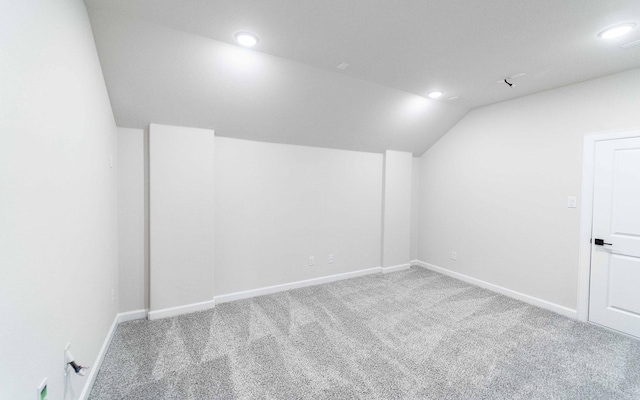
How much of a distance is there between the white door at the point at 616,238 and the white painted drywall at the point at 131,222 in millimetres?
4763

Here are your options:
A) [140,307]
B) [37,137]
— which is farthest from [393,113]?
[140,307]

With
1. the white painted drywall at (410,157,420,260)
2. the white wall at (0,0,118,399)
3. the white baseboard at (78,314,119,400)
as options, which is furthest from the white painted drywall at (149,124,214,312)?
the white painted drywall at (410,157,420,260)

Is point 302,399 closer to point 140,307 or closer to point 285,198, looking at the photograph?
point 140,307

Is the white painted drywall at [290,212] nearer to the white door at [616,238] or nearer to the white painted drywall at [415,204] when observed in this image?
the white painted drywall at [415,204]

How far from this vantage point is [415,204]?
15.6 feet

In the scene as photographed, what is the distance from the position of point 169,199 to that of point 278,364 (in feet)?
6.37

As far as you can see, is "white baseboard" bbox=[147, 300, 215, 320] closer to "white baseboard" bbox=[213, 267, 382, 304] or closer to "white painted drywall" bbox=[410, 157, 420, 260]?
"white baseboard" bbox=[213, 267, 382, 304]

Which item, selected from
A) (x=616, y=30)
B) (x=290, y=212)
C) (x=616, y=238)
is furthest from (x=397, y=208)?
(x=616, y=30)

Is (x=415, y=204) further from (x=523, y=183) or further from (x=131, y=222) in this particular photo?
(x=131, y=222)

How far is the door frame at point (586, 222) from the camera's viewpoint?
280 centimetres

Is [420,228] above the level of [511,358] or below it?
above

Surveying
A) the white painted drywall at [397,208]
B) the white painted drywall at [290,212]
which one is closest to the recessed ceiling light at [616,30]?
the white painted drywall at [397,208]

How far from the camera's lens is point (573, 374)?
2020mm

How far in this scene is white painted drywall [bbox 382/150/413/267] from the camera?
4309 mm
